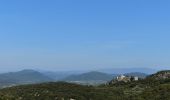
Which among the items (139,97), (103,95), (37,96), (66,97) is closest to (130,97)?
(139,97)

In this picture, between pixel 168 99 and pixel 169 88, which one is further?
pixel 169 88

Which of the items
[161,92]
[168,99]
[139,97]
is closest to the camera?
[168,99]

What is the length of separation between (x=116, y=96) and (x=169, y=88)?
2768 centimetres

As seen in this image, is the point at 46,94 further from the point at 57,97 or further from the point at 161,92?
the point at 161,92

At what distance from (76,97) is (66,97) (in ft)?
15.8

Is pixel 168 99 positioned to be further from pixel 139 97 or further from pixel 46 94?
pixel 46 94

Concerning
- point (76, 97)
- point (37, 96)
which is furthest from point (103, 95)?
point (37, 96)

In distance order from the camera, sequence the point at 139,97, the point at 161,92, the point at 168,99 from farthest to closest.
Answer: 1. the point at 161,92
2. the point at 139,97
3. the point at 168,99

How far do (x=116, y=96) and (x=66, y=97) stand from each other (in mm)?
25723

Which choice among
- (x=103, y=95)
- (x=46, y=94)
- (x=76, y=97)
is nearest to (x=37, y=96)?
(x=46, y=94)

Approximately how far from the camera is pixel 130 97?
17775cm

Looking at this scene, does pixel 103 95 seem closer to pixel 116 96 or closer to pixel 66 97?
pixel 116 96

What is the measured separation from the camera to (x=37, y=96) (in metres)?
182

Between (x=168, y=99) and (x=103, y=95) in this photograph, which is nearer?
(x=168, y=99)
